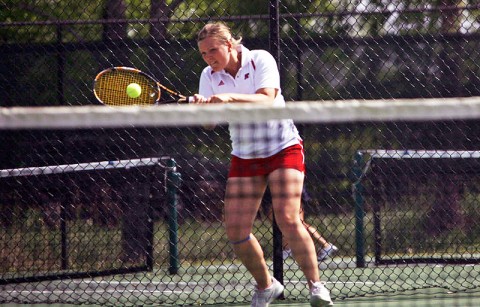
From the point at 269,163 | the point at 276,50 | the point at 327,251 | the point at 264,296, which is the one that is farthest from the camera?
the point at 327,251

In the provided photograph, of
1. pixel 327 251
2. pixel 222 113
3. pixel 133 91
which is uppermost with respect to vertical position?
pixel 133 91

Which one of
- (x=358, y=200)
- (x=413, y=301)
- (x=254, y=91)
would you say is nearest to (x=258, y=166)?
(x=254, y=91)

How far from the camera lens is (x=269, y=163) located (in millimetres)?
4387

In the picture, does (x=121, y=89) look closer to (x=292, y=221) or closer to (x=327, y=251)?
(x=292, y=221)

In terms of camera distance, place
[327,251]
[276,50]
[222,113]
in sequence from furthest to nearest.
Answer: [327,251] → [276,50] → [222,113]

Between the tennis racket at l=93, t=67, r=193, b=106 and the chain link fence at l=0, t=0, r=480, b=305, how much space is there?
82 centimetres

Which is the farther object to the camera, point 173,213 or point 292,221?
point 173,213

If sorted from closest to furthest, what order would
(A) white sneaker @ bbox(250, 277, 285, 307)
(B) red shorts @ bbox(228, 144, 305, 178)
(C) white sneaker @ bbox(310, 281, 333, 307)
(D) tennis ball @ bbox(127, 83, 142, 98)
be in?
(C) white sneaker @ bbox(310, 281, 333, 307) → (B) red shorts @ bbox(228, 144, 305, 178) → (A) white sneaker @ bbox(250, 277, 285, 307) → (D) tennis ball @ bbox(127, 83, 142, 98)

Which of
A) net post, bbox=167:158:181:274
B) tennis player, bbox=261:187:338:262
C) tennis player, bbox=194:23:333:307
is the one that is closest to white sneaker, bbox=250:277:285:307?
tennis player, bbox=194:23:333:307

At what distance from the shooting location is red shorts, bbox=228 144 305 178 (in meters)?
4.37

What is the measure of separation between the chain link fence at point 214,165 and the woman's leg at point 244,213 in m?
1.39

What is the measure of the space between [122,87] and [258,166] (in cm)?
105

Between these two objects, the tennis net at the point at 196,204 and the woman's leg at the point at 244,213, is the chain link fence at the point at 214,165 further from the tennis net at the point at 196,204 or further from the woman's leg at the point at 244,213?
the woman's leg at the point at 244,213

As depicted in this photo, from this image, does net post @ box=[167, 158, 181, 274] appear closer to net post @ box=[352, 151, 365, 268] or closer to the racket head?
the racket head
